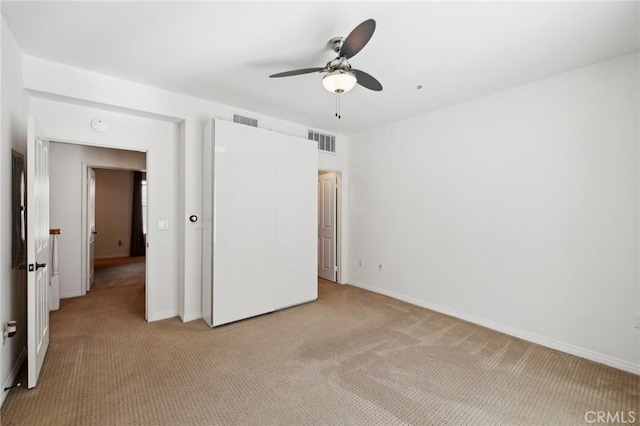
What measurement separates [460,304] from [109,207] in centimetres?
896

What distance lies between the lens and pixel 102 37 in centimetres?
235

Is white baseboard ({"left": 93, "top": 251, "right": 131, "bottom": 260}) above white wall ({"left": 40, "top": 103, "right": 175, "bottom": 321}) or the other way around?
the other way around

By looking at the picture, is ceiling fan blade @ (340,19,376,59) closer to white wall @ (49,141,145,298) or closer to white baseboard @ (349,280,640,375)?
white baseboard @ (349,280,640,375)

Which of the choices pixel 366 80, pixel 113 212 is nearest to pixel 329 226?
pixel 366 80

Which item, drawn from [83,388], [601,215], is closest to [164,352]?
[83,388]

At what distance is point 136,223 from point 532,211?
29.9ft

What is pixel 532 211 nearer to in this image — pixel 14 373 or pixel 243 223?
pixel 243 223

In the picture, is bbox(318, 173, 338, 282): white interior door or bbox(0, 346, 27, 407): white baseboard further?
bbox(318, 173, 338, 282): white interior door

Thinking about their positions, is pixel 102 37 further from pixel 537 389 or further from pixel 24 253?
pixel 537 389

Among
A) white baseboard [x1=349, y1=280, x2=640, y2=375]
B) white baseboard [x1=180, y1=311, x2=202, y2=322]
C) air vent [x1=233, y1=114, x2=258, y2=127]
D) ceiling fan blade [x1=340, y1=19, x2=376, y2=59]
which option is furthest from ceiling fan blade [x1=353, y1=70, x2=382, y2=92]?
white baseboard [x1=180, y1=311, x2=202, y2=322]

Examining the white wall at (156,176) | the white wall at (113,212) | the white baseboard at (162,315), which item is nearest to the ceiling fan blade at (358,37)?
the white wall at (156,176)

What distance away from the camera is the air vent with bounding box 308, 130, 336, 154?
16.1 feet

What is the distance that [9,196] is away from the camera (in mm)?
2211

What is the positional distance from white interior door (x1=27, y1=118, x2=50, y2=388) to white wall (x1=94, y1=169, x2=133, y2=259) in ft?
20.2
